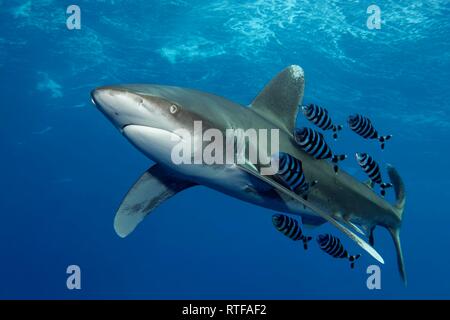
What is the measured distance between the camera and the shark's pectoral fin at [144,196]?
6.38 metres

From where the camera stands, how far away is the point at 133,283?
4695 inches

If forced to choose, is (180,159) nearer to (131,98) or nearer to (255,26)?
(131,98)

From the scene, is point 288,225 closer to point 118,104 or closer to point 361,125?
point 361,125

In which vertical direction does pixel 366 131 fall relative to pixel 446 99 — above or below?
below

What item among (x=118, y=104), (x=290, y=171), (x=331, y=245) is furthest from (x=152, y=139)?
(x=331, y=245)

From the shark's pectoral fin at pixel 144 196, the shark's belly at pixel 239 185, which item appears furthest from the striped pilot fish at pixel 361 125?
the shark's pectoral fin at pixel 144 196

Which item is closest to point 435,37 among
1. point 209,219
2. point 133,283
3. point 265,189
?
point 265,189

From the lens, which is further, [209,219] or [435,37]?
[209,219]

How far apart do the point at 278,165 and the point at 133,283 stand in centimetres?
12254

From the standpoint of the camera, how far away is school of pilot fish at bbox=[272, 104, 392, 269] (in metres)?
5.26

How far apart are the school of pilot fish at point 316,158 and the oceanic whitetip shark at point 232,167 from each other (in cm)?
24

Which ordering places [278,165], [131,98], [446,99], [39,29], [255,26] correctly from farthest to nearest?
[446,99] → [39,29] → [255,26] → [278,165] → [131,98]

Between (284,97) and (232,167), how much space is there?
7.19 feet

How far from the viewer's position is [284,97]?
687 cm
